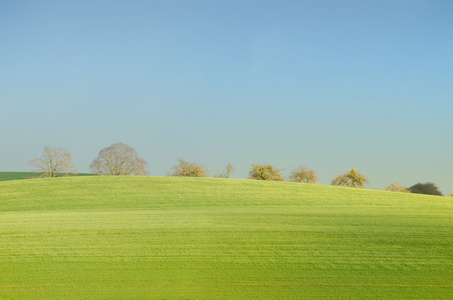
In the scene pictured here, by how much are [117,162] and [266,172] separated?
56.1 ft

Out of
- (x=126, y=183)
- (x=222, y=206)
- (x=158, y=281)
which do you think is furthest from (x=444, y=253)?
(x=126, y=183)

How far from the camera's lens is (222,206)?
21.1 metres

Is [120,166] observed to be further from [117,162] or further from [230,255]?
[230,255]

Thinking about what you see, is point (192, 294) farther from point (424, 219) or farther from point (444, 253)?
point (424, 219)

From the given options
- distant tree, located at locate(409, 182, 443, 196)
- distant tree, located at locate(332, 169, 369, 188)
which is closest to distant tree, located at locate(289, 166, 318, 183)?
distant tree, located at locate(332, 169, 369, 188)

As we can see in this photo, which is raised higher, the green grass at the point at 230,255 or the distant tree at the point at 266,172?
the distant tree at the point at 266,172

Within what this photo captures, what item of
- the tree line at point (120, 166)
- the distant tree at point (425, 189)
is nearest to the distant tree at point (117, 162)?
the tree line at point (120, 166)

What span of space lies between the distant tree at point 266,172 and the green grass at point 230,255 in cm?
2685

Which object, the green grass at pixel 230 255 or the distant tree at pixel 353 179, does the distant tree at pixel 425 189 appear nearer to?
the distant tree at pixel 353 179

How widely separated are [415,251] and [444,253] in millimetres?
870

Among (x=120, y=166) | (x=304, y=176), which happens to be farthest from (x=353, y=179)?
(x=120, y=166)

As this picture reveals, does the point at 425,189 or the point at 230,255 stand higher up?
the point at 425,189

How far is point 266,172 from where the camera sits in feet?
150

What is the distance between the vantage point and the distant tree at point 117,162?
43.7 m
